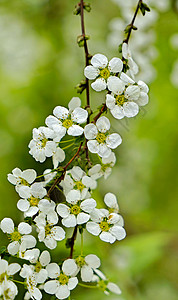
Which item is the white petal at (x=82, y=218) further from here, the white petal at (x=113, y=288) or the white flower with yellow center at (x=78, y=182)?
the white petal at (x=113, y=288)

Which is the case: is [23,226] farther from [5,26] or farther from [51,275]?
[5,26]

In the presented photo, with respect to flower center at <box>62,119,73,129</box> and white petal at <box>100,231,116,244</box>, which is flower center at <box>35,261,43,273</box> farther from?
flower center at <box>62,119,73,129</box>

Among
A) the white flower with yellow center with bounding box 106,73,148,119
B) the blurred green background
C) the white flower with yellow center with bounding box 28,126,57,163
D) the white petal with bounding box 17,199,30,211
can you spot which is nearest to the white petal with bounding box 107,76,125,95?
the white flower with yellow center with bounding box 106,73,148,119

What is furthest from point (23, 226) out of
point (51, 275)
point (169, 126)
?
point (169, 126)

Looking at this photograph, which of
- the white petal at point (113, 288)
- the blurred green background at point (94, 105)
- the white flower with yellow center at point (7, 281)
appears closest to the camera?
the white flower with yellow center at point (7, 281)

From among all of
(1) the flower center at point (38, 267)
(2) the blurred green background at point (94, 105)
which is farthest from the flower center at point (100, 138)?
(2) the blurred green background at point (94, 105)

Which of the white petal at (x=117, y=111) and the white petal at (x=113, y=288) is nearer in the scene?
the white petal at (x=117, y=111)
